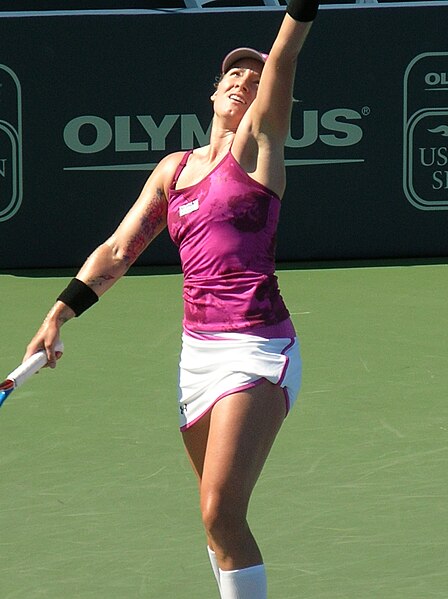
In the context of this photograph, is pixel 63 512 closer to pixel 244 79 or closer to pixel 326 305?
pixel 244 79

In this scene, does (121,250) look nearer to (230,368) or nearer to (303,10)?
(230,368)

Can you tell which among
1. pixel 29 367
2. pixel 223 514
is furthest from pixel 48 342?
pixel 223 514

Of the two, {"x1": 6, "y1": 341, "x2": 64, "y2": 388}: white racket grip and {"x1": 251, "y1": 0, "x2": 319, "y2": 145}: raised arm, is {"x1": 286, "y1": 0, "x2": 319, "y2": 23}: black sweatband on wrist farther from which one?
{"x1": 6, "y1": 341, "x2": 64, "y2": 388}: white racket grip

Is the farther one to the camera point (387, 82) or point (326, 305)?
point (387, 82)

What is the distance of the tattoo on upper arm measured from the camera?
4945 mm

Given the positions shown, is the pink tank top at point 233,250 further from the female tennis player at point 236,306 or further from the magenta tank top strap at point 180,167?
the magenta tank top strap at point 180,167

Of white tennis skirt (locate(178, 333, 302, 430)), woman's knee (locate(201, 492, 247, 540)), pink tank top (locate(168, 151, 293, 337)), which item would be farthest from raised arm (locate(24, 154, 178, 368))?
woman's knee (locate(201, 492, 247, 540))

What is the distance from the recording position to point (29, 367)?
4.49 m

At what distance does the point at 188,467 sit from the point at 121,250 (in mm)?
1963

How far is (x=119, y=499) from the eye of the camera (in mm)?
6219

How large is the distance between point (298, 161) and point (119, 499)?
5686 mm

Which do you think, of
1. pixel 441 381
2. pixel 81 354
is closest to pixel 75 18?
pixel 81 354

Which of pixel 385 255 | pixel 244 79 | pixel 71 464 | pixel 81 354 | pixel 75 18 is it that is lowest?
pixel 385 255

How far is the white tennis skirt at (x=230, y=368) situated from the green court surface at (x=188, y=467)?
3.22 ft
